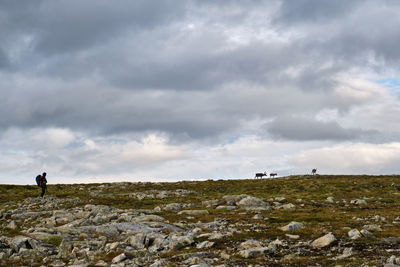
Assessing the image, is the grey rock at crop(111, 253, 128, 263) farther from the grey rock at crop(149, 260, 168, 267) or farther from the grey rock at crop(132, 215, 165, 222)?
the grey rock at crop(132, 215, 165, 222)

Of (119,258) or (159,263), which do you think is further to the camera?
(119,258)

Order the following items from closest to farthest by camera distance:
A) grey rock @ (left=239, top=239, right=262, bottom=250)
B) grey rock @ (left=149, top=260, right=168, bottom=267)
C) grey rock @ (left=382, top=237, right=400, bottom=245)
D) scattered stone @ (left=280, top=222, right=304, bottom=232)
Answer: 1. grey rock @ (left=149, top=260, right=168, bottom=267)
2. grey rock @ (left=239, top=239, right=262, bottom=250)
3. grey rock @ (left=382, top=237, right=400, bottom=245)
4. scattered stone @ (left=280, top=222, right=304, bottom=232)

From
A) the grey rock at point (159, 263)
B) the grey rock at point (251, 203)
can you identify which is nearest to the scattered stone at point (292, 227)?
the grey rock at point (159, 263)

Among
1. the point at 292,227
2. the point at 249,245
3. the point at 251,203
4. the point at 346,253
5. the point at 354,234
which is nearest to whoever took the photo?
the point at 346,253

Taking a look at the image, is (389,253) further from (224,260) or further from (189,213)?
(189,213)

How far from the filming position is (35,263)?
1812cm

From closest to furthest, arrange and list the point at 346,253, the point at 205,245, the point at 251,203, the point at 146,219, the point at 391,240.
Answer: the point at 346,253 → the point at 205,245 → the point at 391,240 → the point at 146,219 → the point at 251,203

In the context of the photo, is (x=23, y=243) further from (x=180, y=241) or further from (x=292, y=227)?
(x=292, y=227)

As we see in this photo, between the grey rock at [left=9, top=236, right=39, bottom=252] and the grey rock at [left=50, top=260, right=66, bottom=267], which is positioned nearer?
the grey rock at [left=50, top=260, right=66, bottom=267]

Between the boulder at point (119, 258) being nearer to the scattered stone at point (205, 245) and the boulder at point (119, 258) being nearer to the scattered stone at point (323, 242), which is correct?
the scattered stone at point (205, 245)

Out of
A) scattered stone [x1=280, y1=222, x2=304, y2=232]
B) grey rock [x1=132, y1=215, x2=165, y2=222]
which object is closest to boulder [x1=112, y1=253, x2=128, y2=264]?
grey rock [x1=132, y1=215, x2=165, y2=222]

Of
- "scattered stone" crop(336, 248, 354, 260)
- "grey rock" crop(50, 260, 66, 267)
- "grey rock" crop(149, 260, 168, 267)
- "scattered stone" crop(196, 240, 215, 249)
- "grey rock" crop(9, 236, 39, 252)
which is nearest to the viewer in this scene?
"grey rock" crop(149, 260, 168, 267)

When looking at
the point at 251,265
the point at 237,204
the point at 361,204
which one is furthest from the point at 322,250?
the point at 361,204

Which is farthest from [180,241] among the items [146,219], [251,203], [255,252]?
[251,203]
